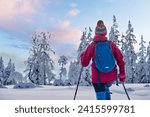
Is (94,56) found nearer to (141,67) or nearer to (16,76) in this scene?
(16,76)

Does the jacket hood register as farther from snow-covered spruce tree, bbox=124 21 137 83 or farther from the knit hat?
snow-covered spruce tree, bbox=124 21 137 83

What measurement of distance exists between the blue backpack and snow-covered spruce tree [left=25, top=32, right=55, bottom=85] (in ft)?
49.4

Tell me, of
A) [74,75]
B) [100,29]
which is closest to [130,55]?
[74,75]

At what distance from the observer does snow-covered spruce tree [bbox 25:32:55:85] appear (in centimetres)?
2423

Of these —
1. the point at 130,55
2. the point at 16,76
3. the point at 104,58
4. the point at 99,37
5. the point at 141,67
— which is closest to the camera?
the point at 104,58

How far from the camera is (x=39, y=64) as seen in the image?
1174 inches

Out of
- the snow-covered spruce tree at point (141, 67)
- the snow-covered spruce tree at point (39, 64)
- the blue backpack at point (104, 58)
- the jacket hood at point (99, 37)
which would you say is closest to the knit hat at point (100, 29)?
the jacket hood at point (99, 37)

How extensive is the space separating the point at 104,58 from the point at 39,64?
2254cm

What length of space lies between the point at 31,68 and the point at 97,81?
23.1 meters

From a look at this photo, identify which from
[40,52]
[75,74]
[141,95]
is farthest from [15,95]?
[75,74]

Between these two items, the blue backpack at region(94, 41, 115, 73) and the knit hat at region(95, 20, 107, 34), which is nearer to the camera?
the blue backpack at region(94, 41, 115, 73)

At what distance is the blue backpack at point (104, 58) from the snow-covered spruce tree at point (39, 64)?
49.4 ft

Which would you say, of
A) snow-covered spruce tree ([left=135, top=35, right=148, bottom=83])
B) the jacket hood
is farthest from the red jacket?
snow-covered spruce tree ([left=135, top=35, right=148, bottom=83])

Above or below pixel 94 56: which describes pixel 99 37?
above
